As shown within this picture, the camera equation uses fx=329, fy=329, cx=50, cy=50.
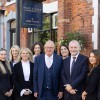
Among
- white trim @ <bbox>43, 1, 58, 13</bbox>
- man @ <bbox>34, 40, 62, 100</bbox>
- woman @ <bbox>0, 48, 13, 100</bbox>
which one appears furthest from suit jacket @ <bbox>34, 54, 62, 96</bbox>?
white trim @ <bbox>43, 1, 58, 13</bbox>

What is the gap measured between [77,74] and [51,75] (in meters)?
0.54

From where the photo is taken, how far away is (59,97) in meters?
6.47

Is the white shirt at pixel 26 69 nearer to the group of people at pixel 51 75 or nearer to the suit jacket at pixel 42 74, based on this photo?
the group of people at pixel 51 75

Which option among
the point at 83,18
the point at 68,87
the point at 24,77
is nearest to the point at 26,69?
the point at 24,77

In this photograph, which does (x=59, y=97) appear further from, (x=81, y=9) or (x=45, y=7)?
(x=45, y=7)

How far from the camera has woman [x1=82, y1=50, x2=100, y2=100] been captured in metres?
5.84

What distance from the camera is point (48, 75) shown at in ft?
21.1

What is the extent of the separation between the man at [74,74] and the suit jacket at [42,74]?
19 cm

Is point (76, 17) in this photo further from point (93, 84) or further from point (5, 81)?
point (93, 84)

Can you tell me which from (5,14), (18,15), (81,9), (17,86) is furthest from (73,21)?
(5,14)

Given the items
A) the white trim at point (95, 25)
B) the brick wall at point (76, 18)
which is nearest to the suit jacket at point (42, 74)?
the white trim at point (95, 25)

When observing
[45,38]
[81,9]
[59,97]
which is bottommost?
[59,97]

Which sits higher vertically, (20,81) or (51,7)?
(51,7)

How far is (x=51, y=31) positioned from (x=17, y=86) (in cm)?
586
